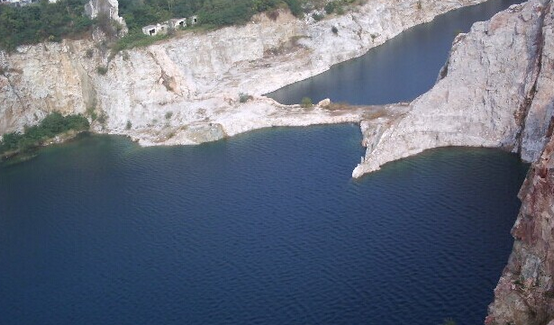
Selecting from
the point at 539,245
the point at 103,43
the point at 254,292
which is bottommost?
the point at 254,292

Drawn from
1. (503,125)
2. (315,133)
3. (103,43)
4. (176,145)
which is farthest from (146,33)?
(503,125)

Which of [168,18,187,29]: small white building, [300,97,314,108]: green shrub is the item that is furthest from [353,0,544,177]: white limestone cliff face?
[168,18,187,29]: small white building

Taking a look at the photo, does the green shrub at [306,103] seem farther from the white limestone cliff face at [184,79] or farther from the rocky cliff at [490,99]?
the rocky cliff at [490,99]

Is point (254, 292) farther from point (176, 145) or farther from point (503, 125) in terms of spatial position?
point (176, 145)

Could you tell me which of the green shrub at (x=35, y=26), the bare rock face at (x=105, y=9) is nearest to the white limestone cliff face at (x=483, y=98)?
the bare rock face at (x=105, y=9)

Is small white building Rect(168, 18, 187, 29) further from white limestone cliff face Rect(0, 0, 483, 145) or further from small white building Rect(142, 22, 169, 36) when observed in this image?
white limestone cliff face Rect(0, 0, 483, 145)
